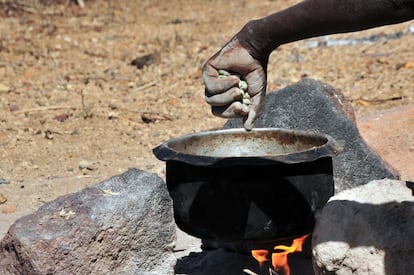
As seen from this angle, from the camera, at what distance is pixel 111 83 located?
9.35 meters

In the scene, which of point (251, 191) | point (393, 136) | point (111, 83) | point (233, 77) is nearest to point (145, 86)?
point (111, 83)

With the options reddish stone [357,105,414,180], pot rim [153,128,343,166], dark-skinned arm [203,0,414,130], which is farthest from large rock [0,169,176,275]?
reddish stone [357,105,414,180]

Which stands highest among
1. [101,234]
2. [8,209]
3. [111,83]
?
[101,234]

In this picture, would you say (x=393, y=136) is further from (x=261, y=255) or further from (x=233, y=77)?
(x=233, y=77)

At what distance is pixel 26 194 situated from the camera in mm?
6180

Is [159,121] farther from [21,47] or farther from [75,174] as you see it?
[21,47]

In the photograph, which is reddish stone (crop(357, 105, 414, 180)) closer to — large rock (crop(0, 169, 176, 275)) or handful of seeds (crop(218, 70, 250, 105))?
large rock (crop(0, 169, 176, 275))

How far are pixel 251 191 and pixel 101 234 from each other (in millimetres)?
735

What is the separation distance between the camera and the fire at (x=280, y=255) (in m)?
4.29

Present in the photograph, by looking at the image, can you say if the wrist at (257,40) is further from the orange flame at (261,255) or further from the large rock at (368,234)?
the orange flame at (261,255)

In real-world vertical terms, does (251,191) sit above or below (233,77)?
below

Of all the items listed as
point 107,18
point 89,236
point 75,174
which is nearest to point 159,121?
point 75,174

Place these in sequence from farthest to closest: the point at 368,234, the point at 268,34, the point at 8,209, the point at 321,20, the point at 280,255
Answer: the point at 8,209 → the point at 280,255 → the point at 368,234 → the point at 268,34 → the point at 321,20

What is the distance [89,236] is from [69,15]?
974 cm
